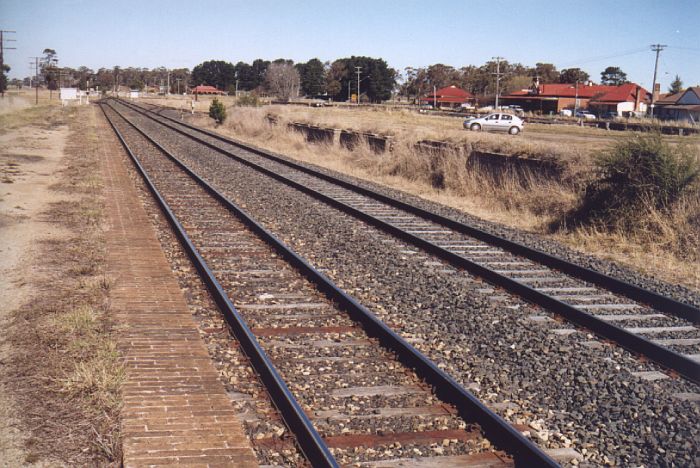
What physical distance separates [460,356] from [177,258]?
16.5 ft

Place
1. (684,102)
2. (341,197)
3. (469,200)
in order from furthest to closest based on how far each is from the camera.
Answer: (684,102)
(469,200)
(341,197)

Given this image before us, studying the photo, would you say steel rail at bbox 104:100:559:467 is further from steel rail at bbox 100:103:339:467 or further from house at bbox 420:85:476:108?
house at bbox 420:85:476:108

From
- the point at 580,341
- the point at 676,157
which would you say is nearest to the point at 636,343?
the point at 580,341

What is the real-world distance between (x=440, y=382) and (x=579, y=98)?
123218 millimetres

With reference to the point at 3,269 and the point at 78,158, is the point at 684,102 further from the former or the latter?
the point at 3,269

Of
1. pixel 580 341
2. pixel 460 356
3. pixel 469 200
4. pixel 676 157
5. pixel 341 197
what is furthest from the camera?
pixel 469 200

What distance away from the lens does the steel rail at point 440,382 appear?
14.3 feet

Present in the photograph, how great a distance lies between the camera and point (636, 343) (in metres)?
6.55

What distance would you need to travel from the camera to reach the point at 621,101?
10700cm

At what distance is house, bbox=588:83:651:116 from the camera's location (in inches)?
4208

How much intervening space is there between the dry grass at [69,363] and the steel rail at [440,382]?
95.9 inches

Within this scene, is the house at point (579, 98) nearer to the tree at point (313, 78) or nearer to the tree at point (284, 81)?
the tree at point (284, 81)

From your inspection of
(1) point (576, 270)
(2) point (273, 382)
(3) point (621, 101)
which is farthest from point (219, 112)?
(3) point (621, 101)

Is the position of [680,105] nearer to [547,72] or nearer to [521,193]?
[547,72]
